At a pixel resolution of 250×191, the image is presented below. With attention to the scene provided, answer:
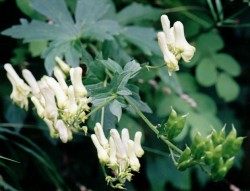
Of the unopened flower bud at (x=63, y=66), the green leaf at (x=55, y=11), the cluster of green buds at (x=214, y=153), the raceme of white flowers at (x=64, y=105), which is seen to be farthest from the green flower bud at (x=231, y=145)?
the green leaf at (x=55, y=11)

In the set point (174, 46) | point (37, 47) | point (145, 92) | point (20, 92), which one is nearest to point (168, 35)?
point (174, 46)

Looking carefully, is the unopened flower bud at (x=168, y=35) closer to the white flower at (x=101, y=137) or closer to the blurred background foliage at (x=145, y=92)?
the white flower at (x=101, y=137)

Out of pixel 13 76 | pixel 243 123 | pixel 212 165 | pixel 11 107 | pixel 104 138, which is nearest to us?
pixel 212 165

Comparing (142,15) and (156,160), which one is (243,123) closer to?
(156,160)

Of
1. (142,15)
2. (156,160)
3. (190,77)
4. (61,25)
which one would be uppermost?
(61,25)

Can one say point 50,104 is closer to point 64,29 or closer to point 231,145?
point 231,145

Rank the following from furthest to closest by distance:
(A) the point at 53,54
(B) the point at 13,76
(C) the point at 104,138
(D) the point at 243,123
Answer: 1. (D) the point at 243,123
2. (A) the point at 53,54
3. (B) the point at 13,76
4. (C) the point at 104,138

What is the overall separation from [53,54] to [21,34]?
140mm

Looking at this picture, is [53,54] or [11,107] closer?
[53,54]

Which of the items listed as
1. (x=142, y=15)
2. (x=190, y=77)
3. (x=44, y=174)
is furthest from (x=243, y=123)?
(x=44, y=174)

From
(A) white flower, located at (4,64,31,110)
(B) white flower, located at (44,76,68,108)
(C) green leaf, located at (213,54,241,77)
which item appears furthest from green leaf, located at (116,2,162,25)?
(B) white flower, located at (44,76,68,108)

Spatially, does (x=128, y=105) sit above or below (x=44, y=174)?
above

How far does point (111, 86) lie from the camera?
1347 millimetres

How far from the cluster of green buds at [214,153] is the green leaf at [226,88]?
0.96 m
